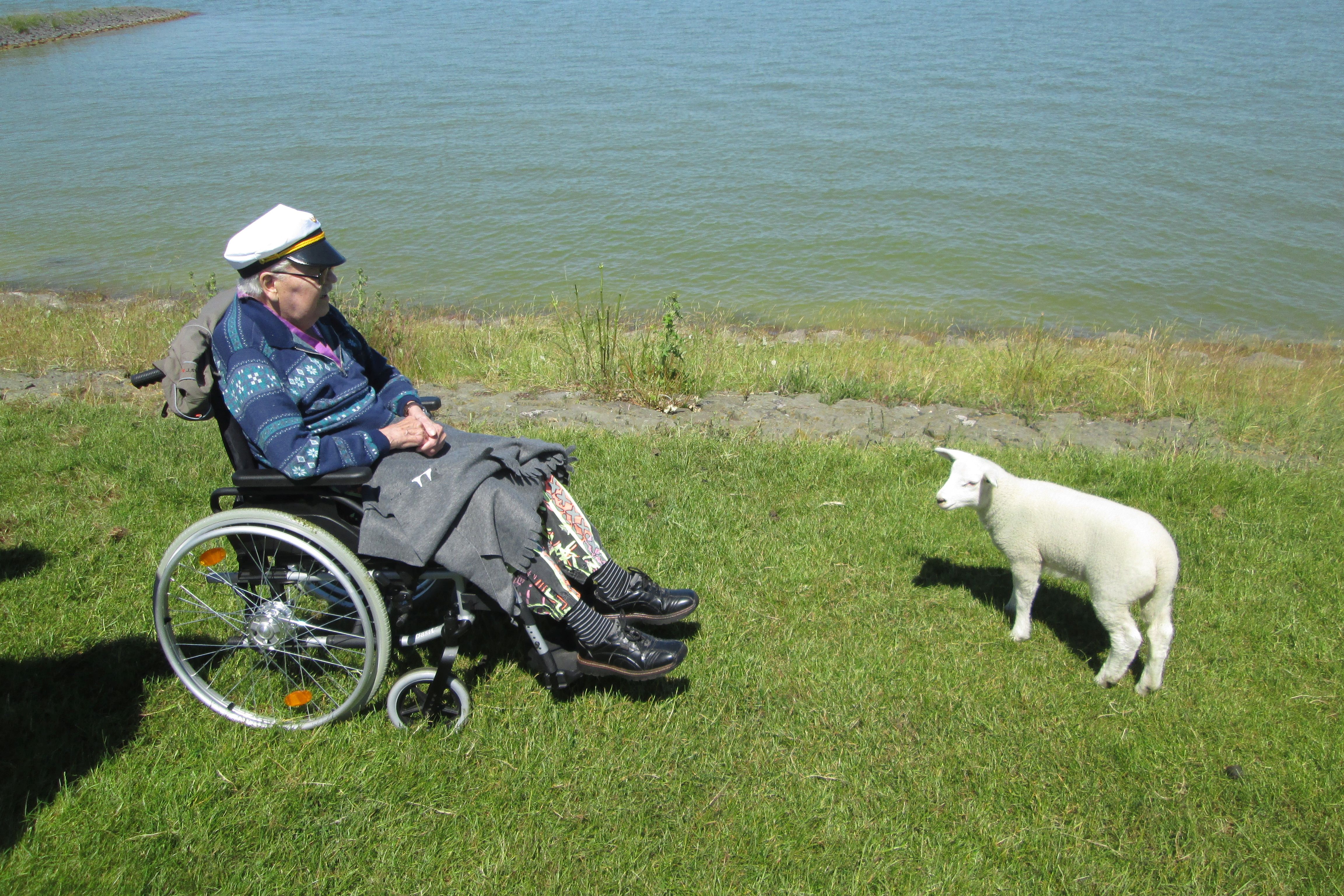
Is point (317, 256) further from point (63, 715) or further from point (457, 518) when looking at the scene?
point (63, 715)

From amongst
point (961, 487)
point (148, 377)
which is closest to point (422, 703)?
point (148, 377)

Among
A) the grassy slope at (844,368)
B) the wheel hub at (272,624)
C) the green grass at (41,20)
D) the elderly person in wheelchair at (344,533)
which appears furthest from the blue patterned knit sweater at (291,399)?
the green grass at (41,20)

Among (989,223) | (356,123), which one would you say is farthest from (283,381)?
(356,123)

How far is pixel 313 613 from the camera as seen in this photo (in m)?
3.37

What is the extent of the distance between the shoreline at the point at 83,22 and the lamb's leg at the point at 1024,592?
4724 centimetres

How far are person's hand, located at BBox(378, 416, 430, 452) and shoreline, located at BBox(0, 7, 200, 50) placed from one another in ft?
150

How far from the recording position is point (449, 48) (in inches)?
1341

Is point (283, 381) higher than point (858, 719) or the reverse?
higher

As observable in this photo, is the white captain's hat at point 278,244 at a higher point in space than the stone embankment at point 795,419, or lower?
higher

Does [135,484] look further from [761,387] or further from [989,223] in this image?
[989,223]

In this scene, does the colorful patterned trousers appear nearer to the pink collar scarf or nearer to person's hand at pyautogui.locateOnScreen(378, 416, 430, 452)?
person's hand at pyautogui.locateOnScreen(378, 416, 430, 452)

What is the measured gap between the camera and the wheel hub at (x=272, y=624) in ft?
11.0

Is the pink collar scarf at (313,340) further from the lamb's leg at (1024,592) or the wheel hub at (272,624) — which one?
the lamb's leg at (1024,592)

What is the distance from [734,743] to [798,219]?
14.3 m
